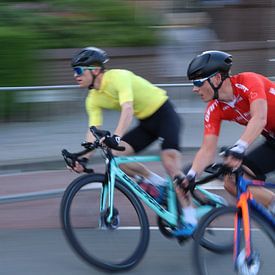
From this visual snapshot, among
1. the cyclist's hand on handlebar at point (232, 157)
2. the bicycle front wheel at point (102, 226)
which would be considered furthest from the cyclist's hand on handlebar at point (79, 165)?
the cyclist's hand on handlebar at point (232, 157)

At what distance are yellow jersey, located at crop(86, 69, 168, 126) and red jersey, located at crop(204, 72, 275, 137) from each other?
27.7 inches

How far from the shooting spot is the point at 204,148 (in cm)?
493

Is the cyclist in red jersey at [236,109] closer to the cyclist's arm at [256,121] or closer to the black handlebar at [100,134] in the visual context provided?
the cyclist's arm at [256,121]

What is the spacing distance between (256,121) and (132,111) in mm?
1120

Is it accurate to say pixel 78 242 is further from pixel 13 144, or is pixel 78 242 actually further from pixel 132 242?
pixel 13 144

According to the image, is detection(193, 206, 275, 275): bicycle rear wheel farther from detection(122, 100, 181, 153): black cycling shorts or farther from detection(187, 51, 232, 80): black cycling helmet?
detection(122, 100, 181, 153): black cycling shorts

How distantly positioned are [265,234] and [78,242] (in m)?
1.44

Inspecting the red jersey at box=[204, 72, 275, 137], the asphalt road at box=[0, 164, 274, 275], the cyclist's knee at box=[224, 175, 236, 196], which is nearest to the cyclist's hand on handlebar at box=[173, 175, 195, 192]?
Result: the cyclist's knee at box=[224, 175, 236, 196]

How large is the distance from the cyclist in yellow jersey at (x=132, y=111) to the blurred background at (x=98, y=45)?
3493 mm

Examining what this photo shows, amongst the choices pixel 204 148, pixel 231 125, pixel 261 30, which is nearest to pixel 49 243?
pixel 204 148

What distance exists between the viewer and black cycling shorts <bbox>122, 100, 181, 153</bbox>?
559 cm

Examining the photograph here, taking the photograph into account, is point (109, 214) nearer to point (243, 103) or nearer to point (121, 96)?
point (121, 96)

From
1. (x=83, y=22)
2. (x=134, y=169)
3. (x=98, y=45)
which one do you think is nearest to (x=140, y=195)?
(x=134, y=169)

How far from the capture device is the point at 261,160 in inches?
199
